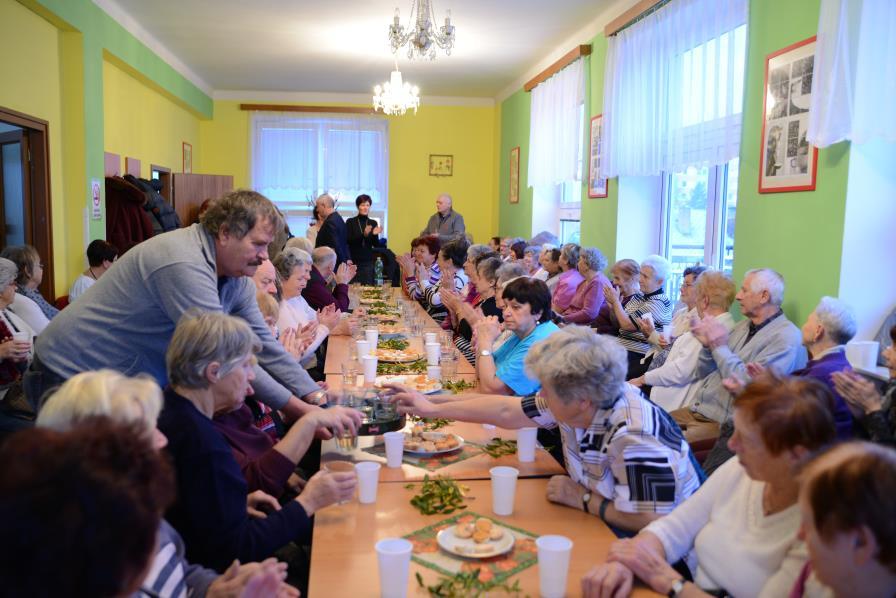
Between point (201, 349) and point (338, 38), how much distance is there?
21.5 feet

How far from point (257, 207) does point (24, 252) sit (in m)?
2.75

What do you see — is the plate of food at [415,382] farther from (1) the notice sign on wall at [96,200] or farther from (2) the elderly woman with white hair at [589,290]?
(1) the notice sign on wall at [96,200]

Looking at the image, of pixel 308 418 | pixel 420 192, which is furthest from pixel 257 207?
pixel 420 192

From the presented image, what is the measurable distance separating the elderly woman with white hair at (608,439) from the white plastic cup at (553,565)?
1.48ft

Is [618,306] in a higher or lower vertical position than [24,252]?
lower

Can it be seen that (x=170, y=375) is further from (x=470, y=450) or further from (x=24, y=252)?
(x=24, y=252)

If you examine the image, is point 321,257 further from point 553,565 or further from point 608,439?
point 553,565

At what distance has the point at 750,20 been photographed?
446cm

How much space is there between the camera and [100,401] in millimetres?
1308

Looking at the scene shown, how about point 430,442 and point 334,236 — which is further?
point 334,236

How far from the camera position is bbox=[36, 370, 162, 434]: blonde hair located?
1297mm

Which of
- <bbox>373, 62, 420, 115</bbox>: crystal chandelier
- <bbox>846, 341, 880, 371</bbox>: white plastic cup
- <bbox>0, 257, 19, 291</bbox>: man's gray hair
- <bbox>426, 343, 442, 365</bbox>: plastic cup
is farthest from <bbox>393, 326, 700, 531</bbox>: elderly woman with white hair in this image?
<bbox>373, 62, 420, 115</bbox>: crystal chandelier

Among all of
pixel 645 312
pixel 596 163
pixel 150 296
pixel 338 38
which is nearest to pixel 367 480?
pixel 150 296

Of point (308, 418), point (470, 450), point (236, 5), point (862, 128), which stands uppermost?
point (236, 5)
